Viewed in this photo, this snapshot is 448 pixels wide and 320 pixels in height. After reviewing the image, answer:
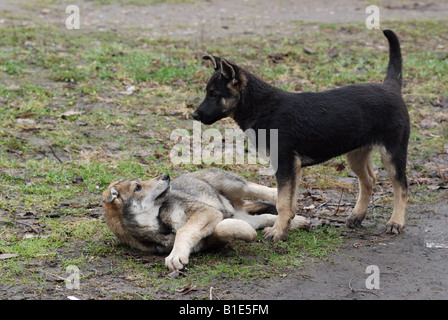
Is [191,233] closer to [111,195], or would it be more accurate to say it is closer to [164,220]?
[164,220]

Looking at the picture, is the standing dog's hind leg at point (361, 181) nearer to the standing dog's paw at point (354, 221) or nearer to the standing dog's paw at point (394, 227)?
the standing dog's paw at point (354, 221)

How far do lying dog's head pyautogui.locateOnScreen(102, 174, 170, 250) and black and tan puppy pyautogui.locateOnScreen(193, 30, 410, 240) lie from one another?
1.22m

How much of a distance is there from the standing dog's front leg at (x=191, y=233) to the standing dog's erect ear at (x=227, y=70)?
1.54m

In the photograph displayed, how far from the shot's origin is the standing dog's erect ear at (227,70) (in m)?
6.46

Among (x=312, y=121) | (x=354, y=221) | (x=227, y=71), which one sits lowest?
(x=354, y=221)

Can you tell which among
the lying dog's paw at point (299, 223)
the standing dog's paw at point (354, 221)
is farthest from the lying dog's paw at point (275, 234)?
the standing dog's paw at point (354, 221)

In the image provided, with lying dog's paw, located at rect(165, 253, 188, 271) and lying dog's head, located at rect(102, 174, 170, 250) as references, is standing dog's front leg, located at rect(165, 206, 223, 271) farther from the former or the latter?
lying dog's head, located at rect(102, 174, 170, 250)

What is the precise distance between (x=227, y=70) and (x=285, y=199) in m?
1.54

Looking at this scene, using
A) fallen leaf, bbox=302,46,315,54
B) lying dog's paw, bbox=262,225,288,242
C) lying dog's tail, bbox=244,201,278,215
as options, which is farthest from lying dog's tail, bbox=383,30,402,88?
fallen leaf, bbox=302,46,315,54

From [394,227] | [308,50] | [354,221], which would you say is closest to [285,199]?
[354,221]

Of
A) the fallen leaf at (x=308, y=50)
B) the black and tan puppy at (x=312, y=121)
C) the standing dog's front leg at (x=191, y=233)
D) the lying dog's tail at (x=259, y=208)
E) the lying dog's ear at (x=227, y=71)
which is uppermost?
the lying dog's ear at (x=227, y=71)

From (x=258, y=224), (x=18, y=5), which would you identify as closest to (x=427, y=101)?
(x=258, y=224)

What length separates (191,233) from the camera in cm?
558

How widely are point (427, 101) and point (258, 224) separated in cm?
584
